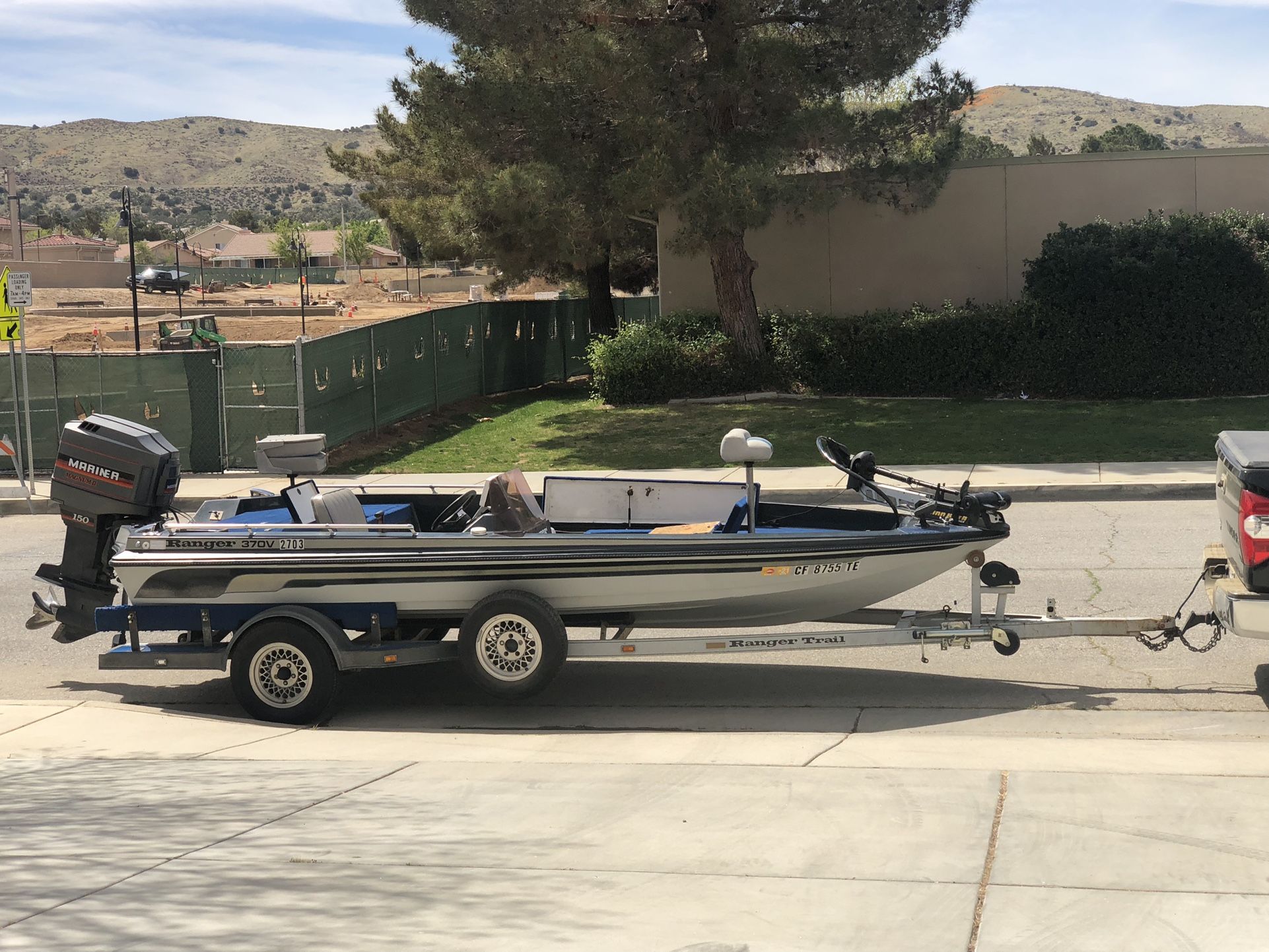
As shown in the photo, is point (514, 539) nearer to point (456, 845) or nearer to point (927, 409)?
point (456, 845)

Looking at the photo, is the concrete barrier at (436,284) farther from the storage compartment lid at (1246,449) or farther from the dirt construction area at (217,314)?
the storage compartment lid at (1246,449)

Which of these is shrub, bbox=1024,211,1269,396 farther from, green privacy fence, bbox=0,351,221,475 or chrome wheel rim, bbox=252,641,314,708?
chrome wheel rim, bbox=252,641,314,708

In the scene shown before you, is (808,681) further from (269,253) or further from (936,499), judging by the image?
(269,253)

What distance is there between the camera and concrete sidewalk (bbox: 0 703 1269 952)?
431 centimetres

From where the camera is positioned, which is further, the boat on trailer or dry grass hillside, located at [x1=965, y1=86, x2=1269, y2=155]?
dry grass hillside, located at [x1=965, y1=86, x2=1269, y2=155]

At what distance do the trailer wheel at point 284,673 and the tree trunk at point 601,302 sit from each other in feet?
86.7

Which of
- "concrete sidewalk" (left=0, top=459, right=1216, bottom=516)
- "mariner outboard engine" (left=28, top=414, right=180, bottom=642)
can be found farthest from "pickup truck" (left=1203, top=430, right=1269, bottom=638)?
"concrete sidewalk" (left=0, top=459, right=1216, bottom=516)

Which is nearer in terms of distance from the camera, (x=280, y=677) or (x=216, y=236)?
(x=280, y=677)

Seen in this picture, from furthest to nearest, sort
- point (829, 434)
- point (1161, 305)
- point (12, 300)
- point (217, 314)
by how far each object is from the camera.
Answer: point (217, 314), point (1161, 305), point (829, 434), point (12, 300)

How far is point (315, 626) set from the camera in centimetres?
780

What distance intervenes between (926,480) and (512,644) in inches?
362

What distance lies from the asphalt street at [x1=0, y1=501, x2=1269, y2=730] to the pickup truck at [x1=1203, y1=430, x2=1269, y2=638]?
777 mm

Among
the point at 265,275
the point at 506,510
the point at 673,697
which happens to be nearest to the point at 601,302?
the point at 673,697

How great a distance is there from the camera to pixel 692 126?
887 inches
